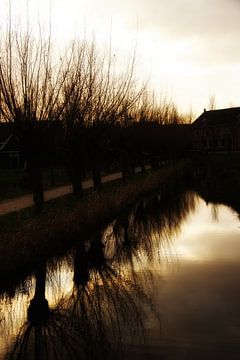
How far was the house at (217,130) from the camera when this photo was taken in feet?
232

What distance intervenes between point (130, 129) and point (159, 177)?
404cm

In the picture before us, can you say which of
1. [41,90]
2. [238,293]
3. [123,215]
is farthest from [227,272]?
[123,215]

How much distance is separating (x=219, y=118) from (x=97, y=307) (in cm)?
7336

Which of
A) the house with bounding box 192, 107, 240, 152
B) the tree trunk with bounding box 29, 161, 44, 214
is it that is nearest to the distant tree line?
the tree trunk with bounding box 29, 161, 44, 214

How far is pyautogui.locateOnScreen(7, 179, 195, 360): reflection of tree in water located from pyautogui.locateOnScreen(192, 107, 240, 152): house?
198 feet

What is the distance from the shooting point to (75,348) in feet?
17.9

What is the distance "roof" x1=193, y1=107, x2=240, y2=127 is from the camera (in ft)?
243

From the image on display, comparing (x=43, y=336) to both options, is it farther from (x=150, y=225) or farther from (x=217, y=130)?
(x=217, y=130)

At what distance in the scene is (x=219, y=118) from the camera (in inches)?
3019

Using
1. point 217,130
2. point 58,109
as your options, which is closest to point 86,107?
point 58,109

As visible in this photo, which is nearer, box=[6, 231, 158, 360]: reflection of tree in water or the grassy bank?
box=[6, 231, 158, 360]: reflection of tree in water

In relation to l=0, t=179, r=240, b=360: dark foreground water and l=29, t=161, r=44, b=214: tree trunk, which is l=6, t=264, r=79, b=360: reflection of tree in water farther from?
l=29, t=161, r=44, b=214: tree trunk

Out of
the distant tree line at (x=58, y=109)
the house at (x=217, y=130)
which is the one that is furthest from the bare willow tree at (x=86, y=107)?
the house at (x=217, y=130)

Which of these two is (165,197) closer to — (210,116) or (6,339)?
(6,339)
